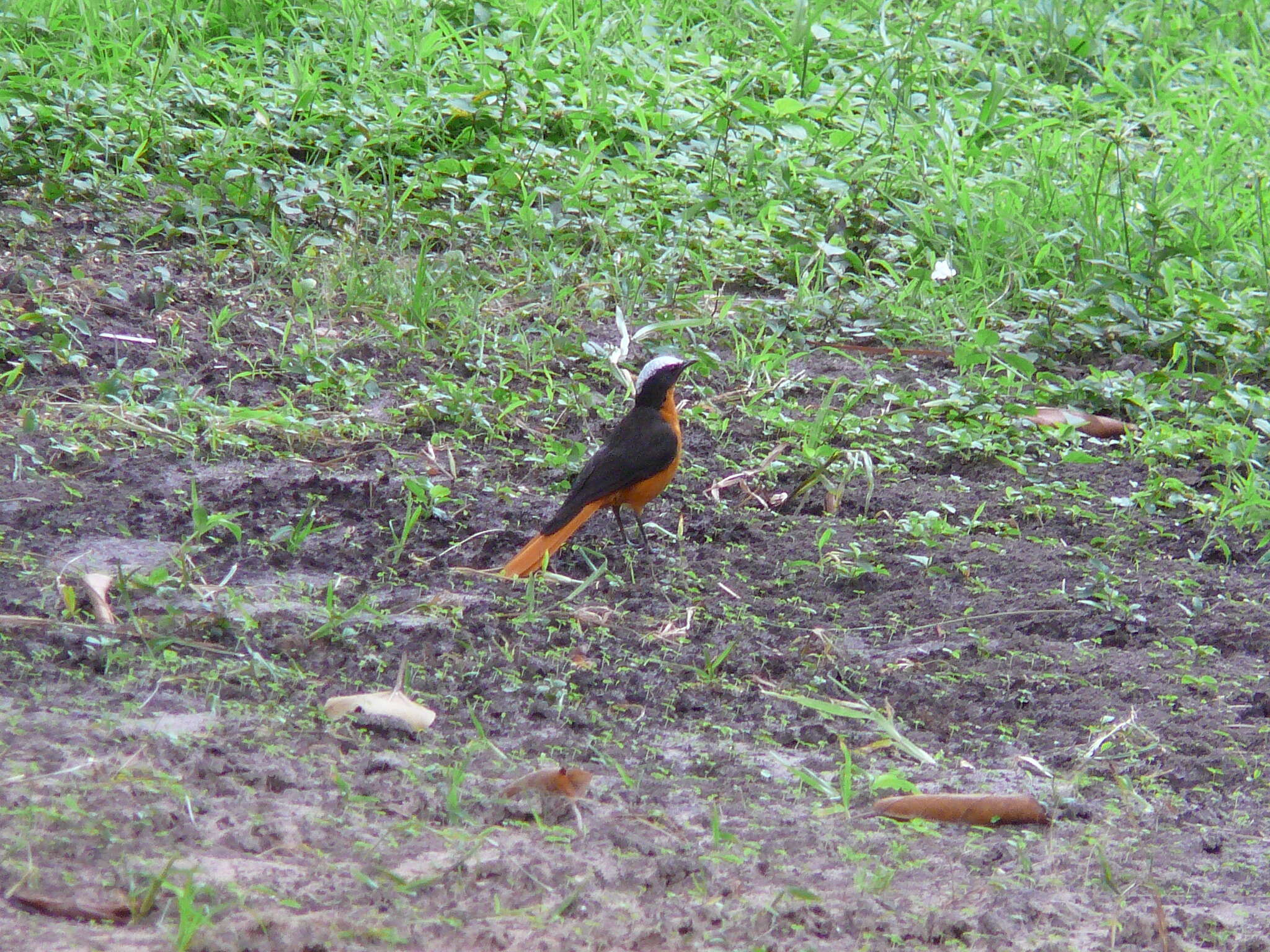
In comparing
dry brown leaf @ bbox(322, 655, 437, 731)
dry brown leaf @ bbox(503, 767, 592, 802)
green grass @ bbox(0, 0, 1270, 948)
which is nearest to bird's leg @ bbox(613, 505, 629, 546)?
green grass @ bbox(0, 0, 1270, 948)

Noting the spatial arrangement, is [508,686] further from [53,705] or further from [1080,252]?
[1080,252]

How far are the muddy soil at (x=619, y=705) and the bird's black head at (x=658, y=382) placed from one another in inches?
13.7

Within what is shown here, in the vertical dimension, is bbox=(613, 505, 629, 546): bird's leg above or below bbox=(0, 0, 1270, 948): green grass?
below

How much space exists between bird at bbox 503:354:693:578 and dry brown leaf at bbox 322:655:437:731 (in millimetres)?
1058

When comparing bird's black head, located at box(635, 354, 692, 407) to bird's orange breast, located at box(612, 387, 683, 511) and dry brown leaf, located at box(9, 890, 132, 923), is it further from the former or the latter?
dry brown leaf, located at box(9, 890, 132, 923)

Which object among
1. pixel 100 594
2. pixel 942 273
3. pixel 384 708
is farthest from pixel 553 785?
pixel 942 273

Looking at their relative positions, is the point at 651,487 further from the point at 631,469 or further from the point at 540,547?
the point at 540,547

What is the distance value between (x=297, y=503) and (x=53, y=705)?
1585 millimetres

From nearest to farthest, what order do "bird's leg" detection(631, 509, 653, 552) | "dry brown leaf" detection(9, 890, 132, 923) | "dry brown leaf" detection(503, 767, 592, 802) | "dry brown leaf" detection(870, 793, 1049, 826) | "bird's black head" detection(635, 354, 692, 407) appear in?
1. "dry brown leaf" detection(9, 890, 132, 923)
2. "dry brown leaf" detection(503, 767, 592, 802)
3. "dry brown leaf" detection(870, 793, 1049, 826)
4. "bird's leg" detection(631, 509, 653, 552)
5. "bird's black head" detection(635, 354, 692, 407)

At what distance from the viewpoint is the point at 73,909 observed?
2.21 metres

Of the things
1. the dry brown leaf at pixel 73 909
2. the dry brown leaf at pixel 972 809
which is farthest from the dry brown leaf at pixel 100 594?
the dry brown leaf at pixel 972 809

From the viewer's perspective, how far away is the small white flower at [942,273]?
668 cm

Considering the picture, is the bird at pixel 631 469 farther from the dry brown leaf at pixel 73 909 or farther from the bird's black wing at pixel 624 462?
the dry brown leaf at pixel 73 909

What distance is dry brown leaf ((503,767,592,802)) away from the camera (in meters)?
2.85
